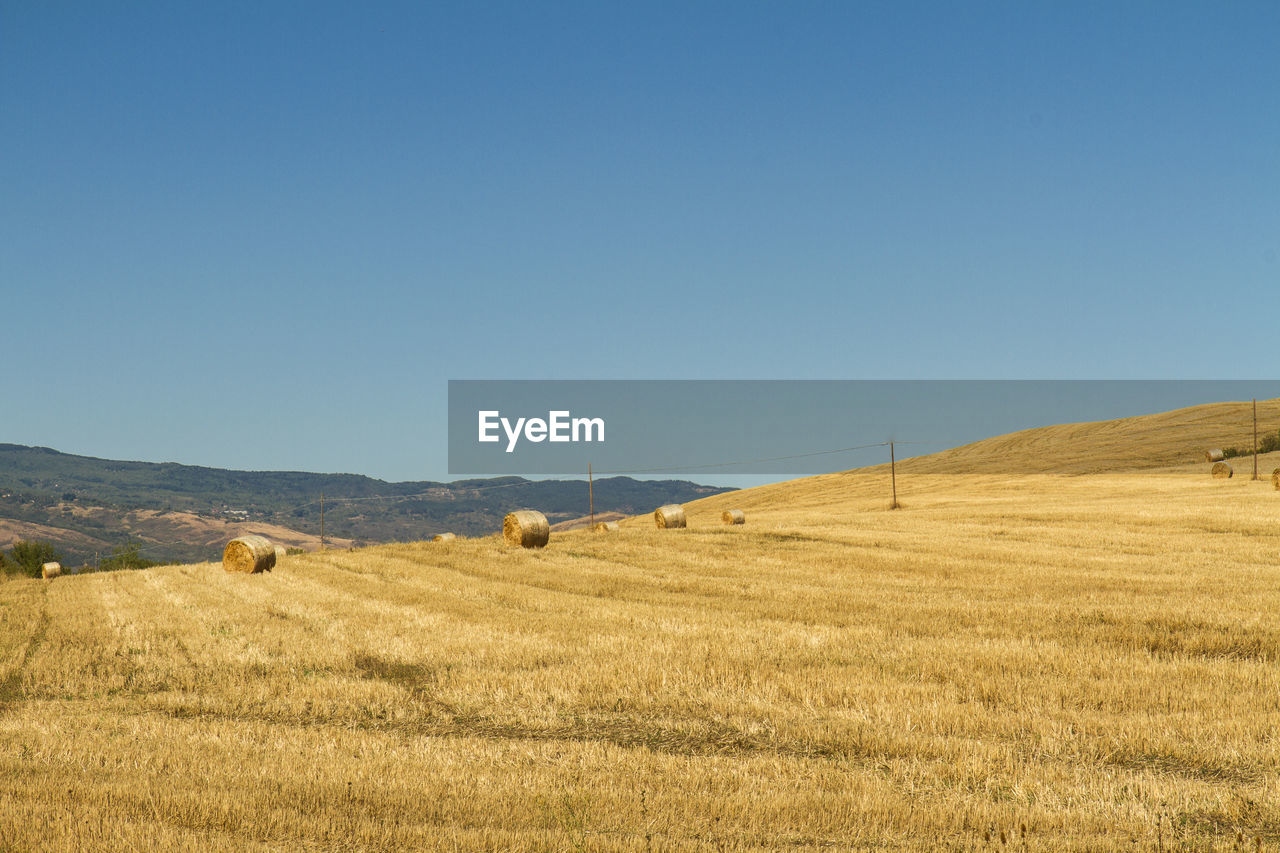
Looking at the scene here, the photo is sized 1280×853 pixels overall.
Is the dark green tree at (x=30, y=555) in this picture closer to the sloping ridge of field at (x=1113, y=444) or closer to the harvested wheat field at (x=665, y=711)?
the harvested wheat field at (x=665, y=711)

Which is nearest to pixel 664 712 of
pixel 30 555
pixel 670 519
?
pixel 670 519

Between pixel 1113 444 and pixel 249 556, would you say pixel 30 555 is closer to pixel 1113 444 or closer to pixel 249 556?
pixel 249 556

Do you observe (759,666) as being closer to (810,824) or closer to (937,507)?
(810,824)

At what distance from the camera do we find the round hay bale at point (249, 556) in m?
27.6

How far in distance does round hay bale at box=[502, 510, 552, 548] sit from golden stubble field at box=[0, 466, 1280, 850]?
7966 mm

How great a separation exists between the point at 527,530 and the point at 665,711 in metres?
21.0

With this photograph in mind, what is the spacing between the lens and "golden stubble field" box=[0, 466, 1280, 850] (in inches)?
251

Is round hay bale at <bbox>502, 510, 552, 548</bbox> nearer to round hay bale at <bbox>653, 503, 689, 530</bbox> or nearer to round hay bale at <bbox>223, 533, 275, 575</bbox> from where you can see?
round hay bale at <bbox>223, 533, 275, 575</bbox>

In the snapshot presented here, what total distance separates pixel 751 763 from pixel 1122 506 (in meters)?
35.3

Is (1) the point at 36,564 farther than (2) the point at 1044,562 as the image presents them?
Yes

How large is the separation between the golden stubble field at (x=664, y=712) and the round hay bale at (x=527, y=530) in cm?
797

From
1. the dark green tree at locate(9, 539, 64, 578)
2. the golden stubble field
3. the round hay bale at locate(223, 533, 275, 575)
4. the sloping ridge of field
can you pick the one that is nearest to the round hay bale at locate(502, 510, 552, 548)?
the round hay bale at locate(223, 533, 275, 575)

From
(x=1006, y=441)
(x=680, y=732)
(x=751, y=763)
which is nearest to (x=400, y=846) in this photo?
(x=751, y=763)

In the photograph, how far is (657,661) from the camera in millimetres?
12297
